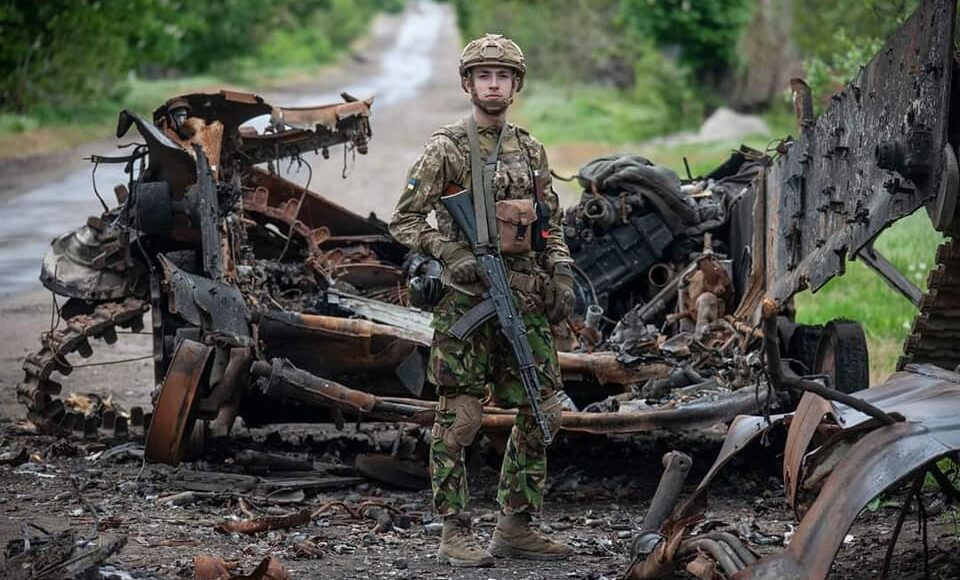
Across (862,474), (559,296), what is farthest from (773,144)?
(862,474)

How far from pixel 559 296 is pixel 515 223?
377 mm

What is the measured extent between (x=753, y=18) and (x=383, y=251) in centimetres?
2292

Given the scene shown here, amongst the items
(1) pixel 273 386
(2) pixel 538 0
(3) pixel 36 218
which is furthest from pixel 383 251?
(2) pixel 538 0

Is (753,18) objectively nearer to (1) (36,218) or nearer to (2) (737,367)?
(1) (36,218)

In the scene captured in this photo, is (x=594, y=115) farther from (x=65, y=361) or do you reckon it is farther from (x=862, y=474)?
(x=862, y=474)

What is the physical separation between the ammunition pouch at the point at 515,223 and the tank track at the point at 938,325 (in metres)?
2.03

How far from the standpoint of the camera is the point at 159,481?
8102 mm

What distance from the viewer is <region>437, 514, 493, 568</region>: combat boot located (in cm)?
655

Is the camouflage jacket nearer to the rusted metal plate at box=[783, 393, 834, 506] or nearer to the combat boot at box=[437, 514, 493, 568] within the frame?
the combat boot at box=[437, 514, 493, 568]

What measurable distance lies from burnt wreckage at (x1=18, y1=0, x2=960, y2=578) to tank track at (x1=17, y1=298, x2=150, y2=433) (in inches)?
0.6

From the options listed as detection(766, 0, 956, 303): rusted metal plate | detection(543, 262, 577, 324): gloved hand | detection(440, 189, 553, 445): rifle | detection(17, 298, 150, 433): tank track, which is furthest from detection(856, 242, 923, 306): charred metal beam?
detection(17, 298, 150, 433): tank track

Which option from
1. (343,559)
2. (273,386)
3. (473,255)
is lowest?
(343,559)

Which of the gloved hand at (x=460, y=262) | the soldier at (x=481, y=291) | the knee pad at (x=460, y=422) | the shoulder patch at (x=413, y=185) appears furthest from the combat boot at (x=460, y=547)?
the shoulder patch at (x=413, y=185)

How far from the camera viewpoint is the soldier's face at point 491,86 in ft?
21.7
